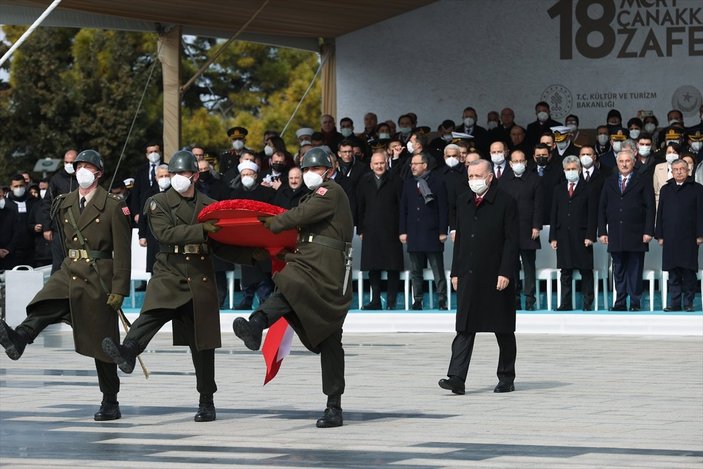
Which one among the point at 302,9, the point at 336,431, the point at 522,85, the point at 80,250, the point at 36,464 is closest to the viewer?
the point at 36,464

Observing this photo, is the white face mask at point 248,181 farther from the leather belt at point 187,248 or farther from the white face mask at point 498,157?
the leather belt at point 187,248

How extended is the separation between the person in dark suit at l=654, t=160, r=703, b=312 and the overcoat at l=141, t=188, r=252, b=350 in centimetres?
874

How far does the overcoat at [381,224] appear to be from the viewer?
19.7m

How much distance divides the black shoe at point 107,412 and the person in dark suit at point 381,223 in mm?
9148

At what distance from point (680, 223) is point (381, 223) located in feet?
11.8

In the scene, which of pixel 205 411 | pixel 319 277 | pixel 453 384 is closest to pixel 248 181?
pixel 453 384

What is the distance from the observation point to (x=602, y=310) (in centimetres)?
1914

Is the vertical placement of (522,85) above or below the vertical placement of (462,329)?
above

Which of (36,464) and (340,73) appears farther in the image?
(340,73)

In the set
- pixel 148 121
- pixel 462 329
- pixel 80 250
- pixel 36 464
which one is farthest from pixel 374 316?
pixel 148 121

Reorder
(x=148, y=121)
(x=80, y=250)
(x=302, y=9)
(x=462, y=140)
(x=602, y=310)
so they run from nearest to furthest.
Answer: (x=80, y=250) → (x=602, y=310) → (x=462, y=140) → (x=302, y=9) → (x=148, y=121)

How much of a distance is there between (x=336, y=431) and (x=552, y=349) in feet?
22.2

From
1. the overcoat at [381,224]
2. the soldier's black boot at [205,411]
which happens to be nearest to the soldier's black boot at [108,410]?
the soldier's black boot at [205,411]

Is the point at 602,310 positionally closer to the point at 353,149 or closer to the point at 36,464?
the point at 353,149
